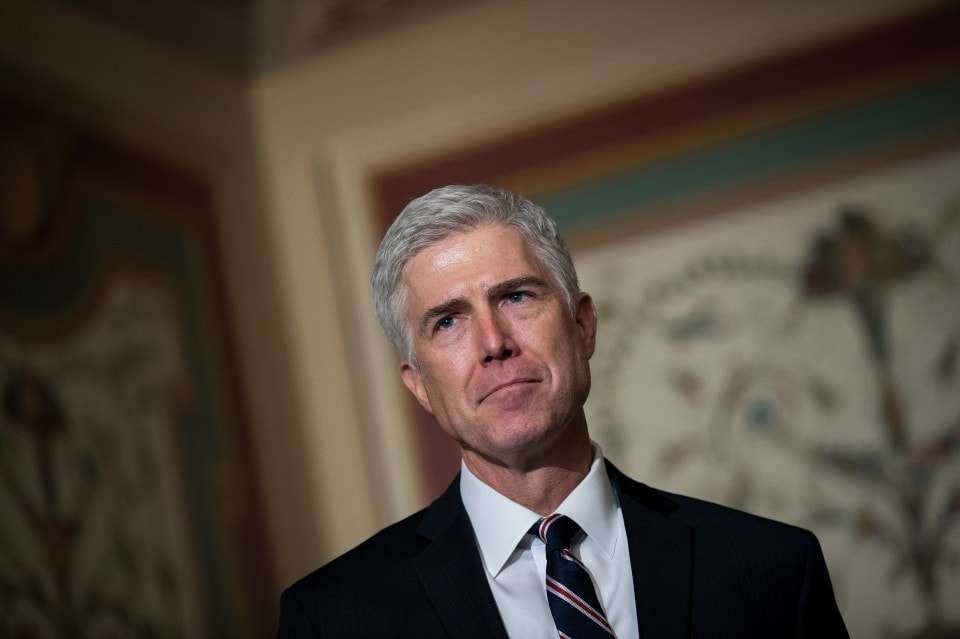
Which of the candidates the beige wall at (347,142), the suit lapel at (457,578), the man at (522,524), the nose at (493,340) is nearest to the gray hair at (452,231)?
the man at (522,524)

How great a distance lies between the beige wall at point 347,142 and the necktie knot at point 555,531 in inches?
95.8

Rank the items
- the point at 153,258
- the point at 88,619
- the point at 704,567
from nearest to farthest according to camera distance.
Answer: the point at 704,567 < the point at 88,619 < the point at 153,258

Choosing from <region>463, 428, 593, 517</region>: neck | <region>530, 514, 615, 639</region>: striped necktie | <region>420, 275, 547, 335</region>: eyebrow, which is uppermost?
<region>420, 275, 547, 335</region>: eyebrow

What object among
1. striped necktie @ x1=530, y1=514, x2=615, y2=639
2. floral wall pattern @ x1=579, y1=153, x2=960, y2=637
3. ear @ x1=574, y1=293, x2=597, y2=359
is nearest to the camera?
striped necktie @ x1=530, y1=514, x2=615, y2=639

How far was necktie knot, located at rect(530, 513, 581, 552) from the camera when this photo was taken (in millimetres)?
1434

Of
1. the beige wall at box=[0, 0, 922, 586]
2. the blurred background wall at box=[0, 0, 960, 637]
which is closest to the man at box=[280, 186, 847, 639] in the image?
the blurred background wall at box=[0, 0, 960, 637]

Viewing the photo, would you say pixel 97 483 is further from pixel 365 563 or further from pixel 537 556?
pixel 537 556

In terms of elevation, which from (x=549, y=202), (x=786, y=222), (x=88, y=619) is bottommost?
(x=88, y=619)

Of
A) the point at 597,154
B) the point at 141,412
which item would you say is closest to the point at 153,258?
the point at 141,412

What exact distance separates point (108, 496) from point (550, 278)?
1932 millimetres

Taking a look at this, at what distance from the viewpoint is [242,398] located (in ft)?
12.4

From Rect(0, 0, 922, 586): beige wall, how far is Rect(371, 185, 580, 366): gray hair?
2319mm

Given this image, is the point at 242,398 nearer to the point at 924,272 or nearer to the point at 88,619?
the point at 88,619

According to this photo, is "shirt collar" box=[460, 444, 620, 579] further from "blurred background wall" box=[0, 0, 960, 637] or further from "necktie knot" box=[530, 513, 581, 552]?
"blurred background wall" box=[0, 0, 960, 637]
